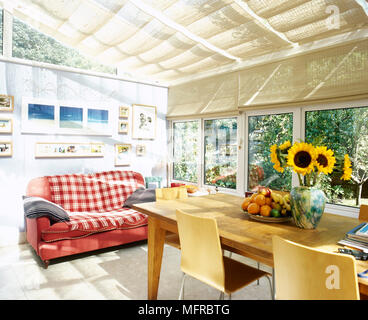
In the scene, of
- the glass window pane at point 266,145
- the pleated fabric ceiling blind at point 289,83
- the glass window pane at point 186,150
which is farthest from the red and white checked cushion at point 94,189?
the glass window pane at point 266,145

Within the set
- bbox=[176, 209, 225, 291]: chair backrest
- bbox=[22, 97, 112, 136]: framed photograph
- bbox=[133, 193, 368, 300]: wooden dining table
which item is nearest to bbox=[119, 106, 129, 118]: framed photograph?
bbox=[22, 97, 112, 136]: framed photograph

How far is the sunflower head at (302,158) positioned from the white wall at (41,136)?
326 centimetres

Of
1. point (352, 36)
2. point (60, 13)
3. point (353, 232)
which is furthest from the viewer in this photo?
point (60, 13)

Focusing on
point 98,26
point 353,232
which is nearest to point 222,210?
point 353,232

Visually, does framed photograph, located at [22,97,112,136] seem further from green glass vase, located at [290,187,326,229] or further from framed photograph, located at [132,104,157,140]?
green glass vase, located at [290,187,326,229]

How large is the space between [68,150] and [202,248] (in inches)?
117

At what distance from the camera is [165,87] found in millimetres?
5227

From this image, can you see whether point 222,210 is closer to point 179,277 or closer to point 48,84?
point 179,277

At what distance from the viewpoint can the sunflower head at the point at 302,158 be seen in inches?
66.1

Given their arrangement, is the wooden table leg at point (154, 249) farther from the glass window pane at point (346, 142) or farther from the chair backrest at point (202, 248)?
the glass window pane at point (346, 142)

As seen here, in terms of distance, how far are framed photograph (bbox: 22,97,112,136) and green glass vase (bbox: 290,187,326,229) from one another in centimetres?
328

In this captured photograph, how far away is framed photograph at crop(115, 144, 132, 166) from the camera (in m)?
4.62

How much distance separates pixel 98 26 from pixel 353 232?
122 inches

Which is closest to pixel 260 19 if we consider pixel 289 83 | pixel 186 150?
pixel 289 83
